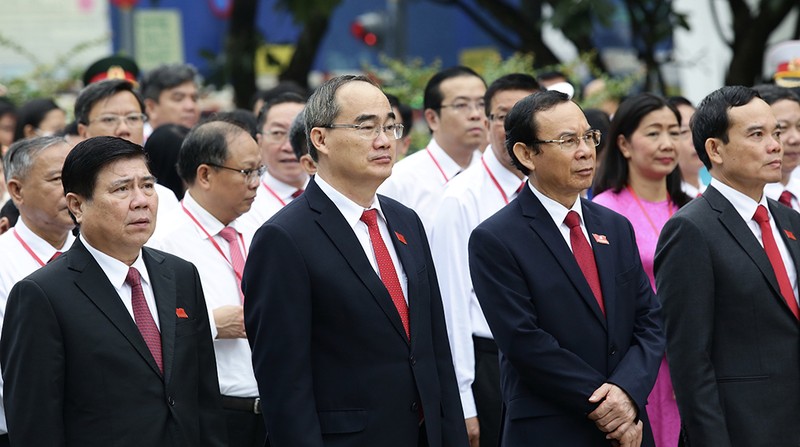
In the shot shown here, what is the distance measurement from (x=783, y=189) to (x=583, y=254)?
262cm

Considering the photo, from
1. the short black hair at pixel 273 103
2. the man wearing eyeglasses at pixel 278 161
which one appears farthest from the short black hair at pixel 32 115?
the man wearing eyeglasses at pixel 278 161

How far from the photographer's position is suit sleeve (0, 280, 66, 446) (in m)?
4.34

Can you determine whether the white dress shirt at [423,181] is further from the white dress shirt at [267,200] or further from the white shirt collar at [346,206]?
the white shirt collar at [346,206]

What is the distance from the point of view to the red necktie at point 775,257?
5.34 meters

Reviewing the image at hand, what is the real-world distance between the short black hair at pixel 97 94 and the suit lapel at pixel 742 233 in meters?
3.65

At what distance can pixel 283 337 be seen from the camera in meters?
4.45

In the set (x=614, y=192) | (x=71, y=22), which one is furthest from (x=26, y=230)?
(x=71, y=22)

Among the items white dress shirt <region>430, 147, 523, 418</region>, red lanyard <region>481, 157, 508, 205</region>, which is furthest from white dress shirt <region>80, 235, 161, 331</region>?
A: red lanyard <region>481, 157, 508, 205</region>

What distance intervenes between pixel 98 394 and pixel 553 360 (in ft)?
5.69

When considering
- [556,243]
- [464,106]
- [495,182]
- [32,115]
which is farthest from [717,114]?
[32,115]

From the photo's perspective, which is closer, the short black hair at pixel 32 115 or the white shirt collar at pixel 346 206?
the white shirt collar at pixel 346 206

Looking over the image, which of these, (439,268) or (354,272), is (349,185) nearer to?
(354,272)

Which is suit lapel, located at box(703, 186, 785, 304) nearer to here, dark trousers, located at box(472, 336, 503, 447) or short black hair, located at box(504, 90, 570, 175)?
short black hair, located at box(504, 90, 570, 175)

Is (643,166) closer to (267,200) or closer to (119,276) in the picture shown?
(267,200)
